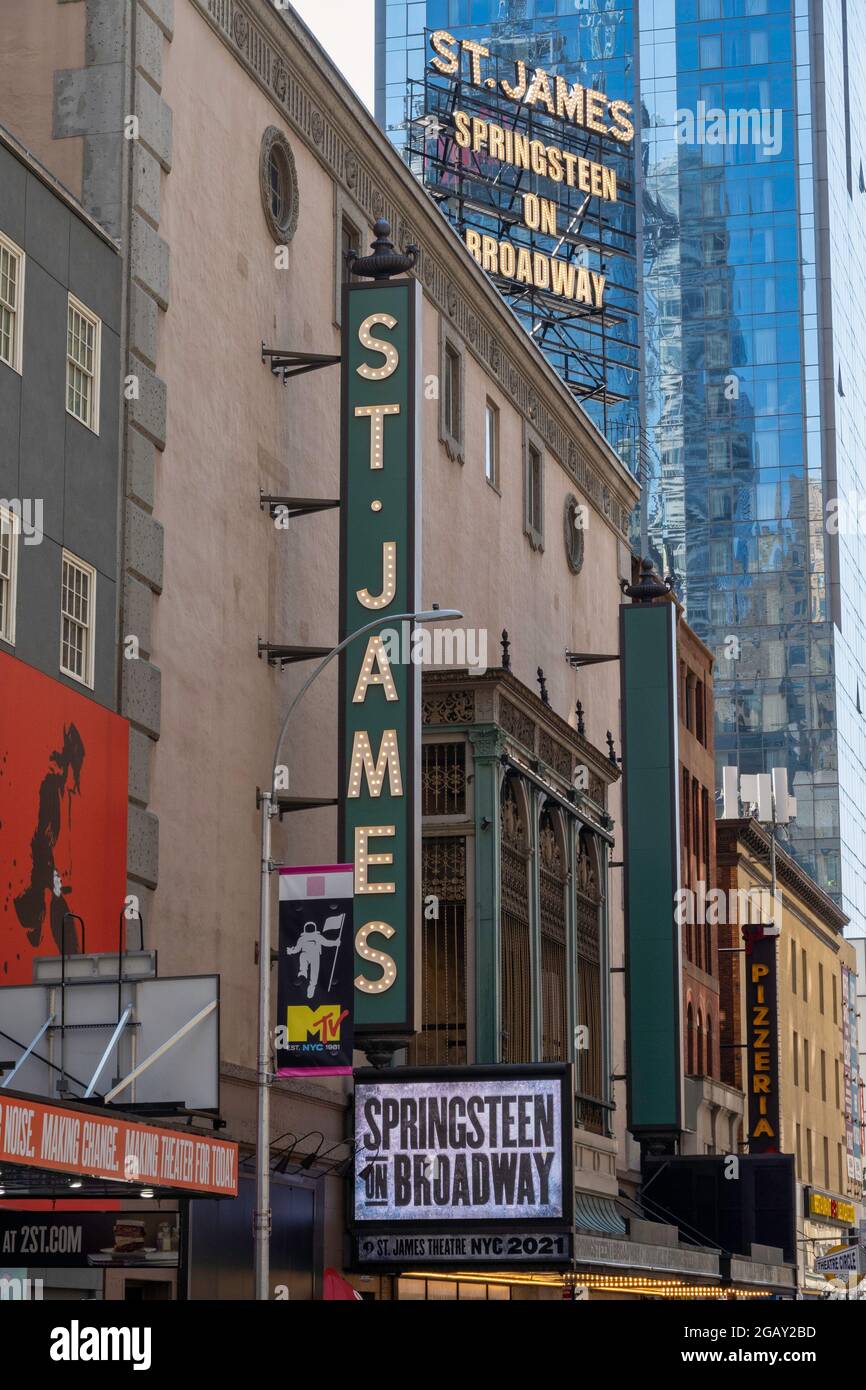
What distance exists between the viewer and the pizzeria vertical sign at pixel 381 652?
2920 cm

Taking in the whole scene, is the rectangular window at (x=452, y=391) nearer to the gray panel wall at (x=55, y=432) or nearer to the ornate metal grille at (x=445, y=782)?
the ornate metal grille at (x=445, y=782)

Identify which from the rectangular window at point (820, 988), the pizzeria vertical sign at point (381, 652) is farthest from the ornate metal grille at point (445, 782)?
the rectangular window at point (820, 988)

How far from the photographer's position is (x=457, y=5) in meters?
150

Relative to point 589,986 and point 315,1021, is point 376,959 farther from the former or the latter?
point 589,986

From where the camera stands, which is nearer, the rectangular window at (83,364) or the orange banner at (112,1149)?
the orange banner at (112,1149)

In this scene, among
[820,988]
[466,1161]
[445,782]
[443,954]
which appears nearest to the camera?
[466,1161]

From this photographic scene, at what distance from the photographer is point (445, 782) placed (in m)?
32.7

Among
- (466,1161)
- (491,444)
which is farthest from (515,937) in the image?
(491,444)

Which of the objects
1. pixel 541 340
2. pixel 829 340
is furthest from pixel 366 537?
pixel 829 340

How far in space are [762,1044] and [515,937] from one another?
30.1 meters

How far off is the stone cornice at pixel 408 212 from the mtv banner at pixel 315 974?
12205 mm

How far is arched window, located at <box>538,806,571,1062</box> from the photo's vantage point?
116ft

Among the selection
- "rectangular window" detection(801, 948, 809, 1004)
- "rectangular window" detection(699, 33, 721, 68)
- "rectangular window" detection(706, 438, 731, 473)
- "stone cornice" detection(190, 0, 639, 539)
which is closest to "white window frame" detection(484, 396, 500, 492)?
"stone cornice" detection(190, 0, 639, 539)
